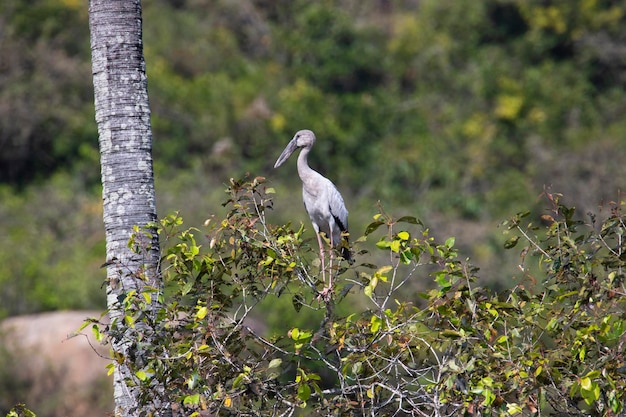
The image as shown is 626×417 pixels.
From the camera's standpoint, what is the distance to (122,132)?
703 centimetres

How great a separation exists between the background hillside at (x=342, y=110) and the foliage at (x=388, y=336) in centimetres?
1313

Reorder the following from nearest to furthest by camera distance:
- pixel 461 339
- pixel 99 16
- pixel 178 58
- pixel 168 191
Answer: pixel 461 339
pixel 99 16
pixel 168 191
pixel 178 58

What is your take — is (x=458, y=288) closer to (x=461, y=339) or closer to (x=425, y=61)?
(x=461, y=339)

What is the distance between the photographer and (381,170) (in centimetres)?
2366

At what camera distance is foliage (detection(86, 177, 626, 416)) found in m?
5.80

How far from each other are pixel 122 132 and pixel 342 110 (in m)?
18.3

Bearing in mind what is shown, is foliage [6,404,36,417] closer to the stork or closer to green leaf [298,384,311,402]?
green leaf [298,384,311,402]

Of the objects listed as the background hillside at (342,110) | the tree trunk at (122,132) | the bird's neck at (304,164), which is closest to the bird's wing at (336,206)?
the bird's neck at (304,164)

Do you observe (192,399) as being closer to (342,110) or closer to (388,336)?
(388,336)

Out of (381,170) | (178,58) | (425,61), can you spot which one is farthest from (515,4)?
(178,58)

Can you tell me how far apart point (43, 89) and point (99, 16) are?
17.5m

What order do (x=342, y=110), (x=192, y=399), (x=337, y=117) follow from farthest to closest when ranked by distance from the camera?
(x=342, y=110) < (x=337, y=117) < (x=192, y=399)

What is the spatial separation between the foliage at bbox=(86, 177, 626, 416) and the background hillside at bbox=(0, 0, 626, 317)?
517 inches

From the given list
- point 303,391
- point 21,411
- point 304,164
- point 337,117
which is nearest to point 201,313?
point 303,391
